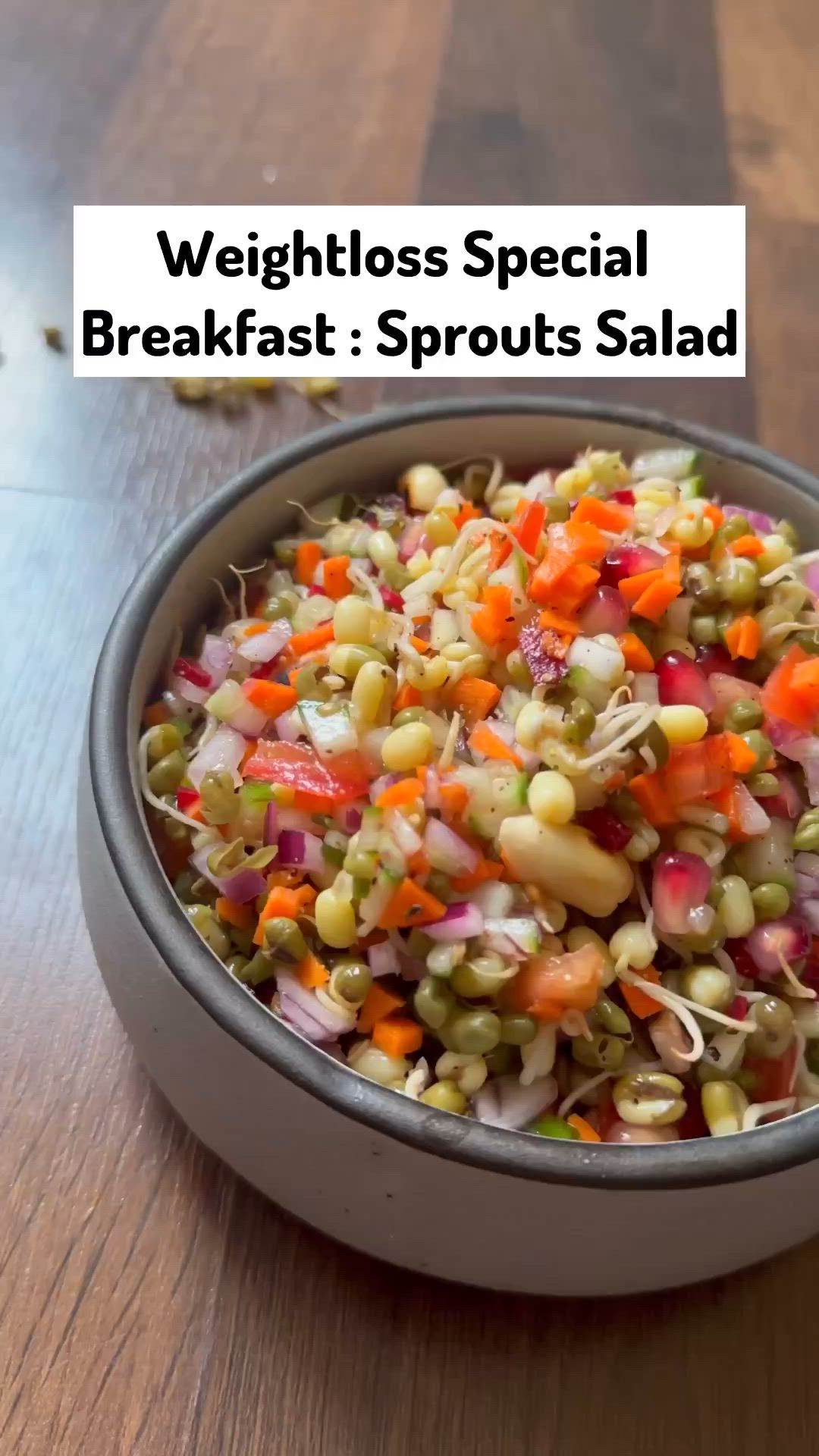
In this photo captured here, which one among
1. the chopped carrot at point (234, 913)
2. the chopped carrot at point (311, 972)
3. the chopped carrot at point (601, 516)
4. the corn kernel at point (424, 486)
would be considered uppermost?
the corn kernel at point (424, 486)

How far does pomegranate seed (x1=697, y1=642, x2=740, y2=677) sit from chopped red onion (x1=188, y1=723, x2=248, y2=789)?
0.33m

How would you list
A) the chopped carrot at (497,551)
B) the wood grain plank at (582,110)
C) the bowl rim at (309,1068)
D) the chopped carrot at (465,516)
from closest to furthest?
the bowl rim at (309,1068)
the chopped carrot at (497,551)
the chopped carrot at (465,516)
the wood grain plank at (582,110)

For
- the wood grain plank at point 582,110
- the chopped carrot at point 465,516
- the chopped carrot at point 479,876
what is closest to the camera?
the chopped carrot at point 479,876

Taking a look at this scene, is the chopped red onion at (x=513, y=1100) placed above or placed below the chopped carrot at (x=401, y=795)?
below

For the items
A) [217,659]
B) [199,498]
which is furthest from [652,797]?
[199,498]

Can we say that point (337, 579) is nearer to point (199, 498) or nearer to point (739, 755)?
point (739, 755)

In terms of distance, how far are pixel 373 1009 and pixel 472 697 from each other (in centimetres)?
22

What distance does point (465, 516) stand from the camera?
3.00 feet

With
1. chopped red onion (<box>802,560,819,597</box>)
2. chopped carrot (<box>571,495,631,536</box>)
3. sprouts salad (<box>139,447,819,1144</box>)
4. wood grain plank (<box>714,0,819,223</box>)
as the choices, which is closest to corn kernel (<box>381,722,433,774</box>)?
sprouts salad (<box>139,447,819,1144</box>)

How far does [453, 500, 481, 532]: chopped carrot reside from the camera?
0.90 m

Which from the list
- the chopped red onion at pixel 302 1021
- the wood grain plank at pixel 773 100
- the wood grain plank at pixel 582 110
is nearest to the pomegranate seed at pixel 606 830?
the chopped red onion at pixel 302 1021

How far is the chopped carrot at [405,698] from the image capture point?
0.76 metres

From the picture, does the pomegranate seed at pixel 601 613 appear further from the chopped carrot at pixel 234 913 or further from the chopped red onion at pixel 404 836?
the chopped carrot at pixel 234 913

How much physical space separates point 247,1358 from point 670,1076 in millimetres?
339
